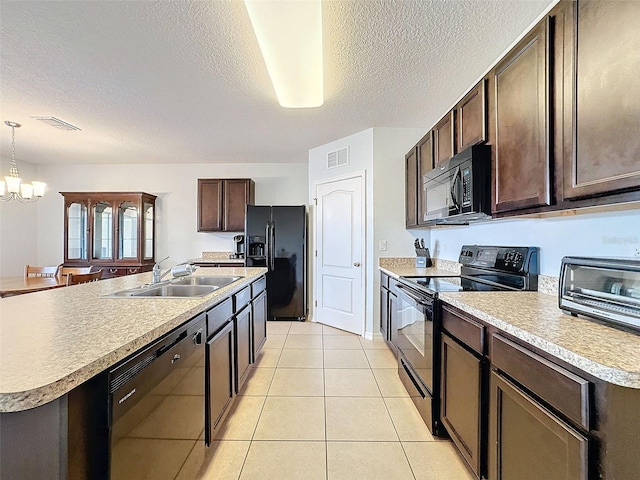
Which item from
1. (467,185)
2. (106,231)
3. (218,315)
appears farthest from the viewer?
(106,231)

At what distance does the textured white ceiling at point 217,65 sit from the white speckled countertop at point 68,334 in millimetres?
1625

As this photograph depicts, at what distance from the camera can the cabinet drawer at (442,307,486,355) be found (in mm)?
1331

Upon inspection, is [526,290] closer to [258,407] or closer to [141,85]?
[258,407]

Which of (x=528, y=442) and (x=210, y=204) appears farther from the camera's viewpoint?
(x=210, y=204)

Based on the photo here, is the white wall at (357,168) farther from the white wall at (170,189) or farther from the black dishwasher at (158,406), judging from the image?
the black dishwasher at (158,406)

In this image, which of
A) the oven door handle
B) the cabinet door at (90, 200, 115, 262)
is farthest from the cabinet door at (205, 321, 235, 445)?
the cabinet door at (90, 200, 115, 262)

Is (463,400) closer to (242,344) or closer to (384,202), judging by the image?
(242,344)

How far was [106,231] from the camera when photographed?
4.98 m

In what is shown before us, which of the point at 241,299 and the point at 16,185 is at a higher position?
the point at 16,185

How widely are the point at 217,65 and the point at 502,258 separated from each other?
2473mm

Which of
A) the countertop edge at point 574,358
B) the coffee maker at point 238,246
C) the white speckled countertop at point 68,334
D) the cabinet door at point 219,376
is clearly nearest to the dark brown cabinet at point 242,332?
the cabinet door at point 219,376

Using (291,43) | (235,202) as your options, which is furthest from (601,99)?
(235,202)

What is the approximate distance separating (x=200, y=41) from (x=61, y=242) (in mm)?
5162

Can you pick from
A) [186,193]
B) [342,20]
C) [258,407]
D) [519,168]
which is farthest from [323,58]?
[186,193]
